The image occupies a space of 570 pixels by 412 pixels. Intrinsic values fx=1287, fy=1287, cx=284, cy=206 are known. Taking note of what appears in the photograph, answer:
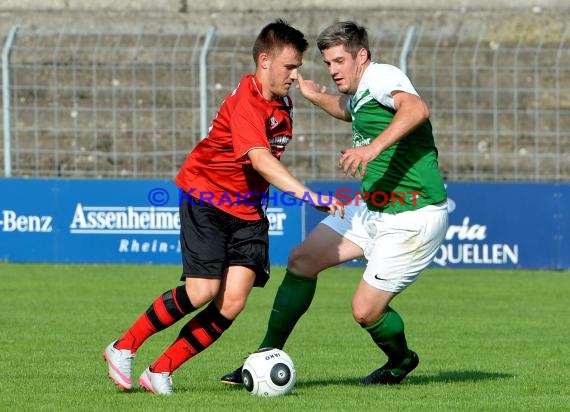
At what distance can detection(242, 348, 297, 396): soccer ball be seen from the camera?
735 cm

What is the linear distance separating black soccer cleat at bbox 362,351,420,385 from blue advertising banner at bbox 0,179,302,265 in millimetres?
8696

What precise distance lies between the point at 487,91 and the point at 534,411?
11818 millimetres

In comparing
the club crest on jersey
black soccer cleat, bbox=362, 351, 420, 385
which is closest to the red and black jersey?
the club crest on jersey

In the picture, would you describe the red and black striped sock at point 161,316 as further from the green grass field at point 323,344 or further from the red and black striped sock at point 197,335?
the green grass field at point 323,344

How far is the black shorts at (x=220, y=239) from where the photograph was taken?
Result: 734 cm

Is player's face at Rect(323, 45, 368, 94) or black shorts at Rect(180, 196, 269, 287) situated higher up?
player's face at Rect(323, 45, 368, 94)

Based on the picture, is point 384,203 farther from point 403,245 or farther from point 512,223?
point 512,223

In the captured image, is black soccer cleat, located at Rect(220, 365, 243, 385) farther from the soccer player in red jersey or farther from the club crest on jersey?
the club crest on jersey

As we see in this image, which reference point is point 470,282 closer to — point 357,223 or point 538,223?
point 538,223

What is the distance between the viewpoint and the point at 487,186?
1609 centimetres

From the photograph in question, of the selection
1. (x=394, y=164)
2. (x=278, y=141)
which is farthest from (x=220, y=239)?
(x=394, y=164)

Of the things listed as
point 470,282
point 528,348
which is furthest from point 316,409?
point 470,282

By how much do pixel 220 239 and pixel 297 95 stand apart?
37.9 ft

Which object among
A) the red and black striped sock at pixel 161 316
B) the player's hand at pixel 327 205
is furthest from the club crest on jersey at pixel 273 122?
the red and black striped sock at pixel 161 316
